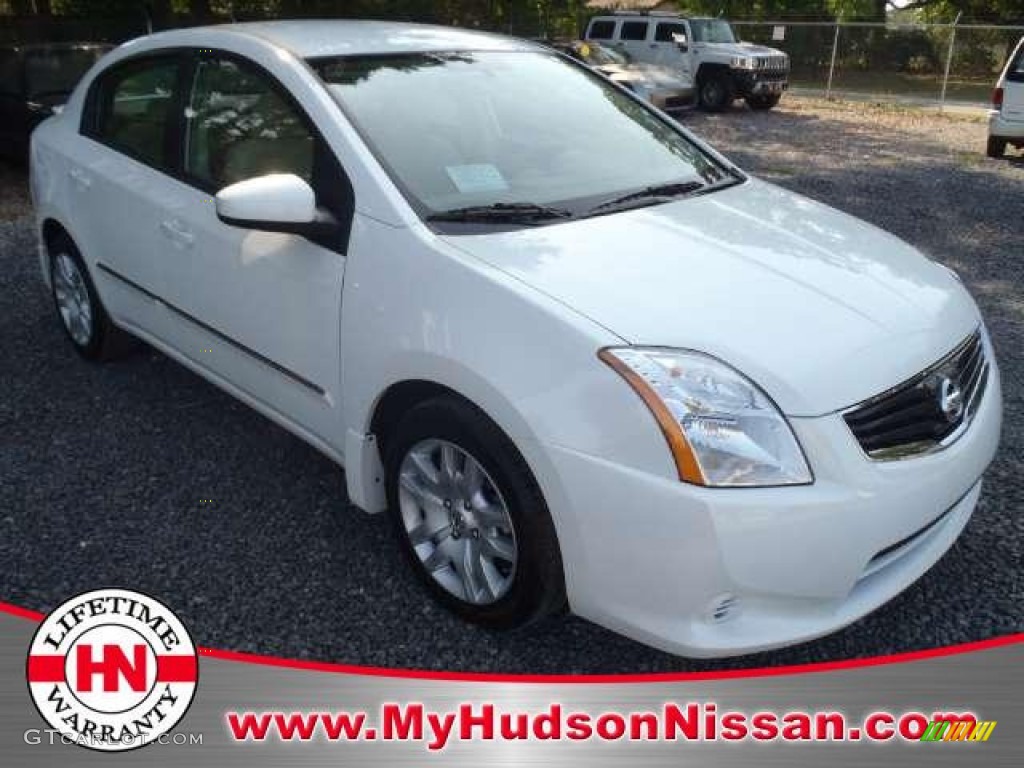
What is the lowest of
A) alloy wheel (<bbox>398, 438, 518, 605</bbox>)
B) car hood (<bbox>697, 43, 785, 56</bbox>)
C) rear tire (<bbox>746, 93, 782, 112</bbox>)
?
rear tire (<bbox>746, 93, 782, 112</bbox>)

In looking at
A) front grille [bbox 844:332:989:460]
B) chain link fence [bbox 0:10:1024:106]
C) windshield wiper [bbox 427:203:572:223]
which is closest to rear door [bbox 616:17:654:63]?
chain link fence [bbox 0:10:1024:106]

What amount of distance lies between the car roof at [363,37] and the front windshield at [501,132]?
0.07 m

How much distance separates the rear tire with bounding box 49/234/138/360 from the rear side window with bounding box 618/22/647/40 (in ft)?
50.3

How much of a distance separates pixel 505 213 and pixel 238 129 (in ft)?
3.99

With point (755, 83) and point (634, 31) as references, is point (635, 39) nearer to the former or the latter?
point (634, 31)

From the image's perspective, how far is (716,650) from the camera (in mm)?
2232

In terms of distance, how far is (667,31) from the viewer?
58.2 ft

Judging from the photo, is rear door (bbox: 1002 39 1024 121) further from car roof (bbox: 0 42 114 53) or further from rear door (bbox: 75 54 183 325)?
rear door (bbox: 75 54 183 325)

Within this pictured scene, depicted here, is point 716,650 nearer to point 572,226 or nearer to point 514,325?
point 514,325

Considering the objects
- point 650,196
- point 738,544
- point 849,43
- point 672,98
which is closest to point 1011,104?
point 672,98

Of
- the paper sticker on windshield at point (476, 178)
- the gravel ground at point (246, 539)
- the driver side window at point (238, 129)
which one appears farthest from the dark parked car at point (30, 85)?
the paper sticker on windshield at point (476, 178)

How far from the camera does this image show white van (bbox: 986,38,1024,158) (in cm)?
1130

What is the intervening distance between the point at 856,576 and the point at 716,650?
1.32 ft

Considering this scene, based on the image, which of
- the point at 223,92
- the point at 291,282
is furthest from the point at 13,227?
the point at 291,282
